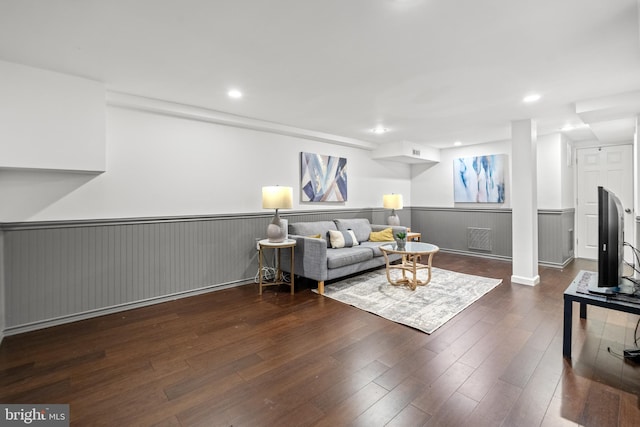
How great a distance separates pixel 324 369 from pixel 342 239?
8.34ft

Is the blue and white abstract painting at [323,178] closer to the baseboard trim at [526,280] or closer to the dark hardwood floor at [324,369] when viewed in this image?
the dark hardwood floor at [324,369]

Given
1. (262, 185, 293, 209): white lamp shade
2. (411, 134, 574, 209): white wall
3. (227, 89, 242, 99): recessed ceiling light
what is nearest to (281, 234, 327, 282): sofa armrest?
(262, 185, 293, 209): white lamp shade

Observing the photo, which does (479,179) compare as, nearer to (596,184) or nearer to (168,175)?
(596,184)

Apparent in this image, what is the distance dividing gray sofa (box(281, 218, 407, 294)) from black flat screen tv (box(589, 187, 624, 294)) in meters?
2.52

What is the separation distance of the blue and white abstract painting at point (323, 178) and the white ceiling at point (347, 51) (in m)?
1.31

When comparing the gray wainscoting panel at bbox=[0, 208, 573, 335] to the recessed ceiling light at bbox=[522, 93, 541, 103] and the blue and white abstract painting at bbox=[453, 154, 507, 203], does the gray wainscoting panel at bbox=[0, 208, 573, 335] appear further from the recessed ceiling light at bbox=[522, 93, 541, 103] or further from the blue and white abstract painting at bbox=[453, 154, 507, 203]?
the recessed ceiling light at bbox=[522, 93, 541, 103]

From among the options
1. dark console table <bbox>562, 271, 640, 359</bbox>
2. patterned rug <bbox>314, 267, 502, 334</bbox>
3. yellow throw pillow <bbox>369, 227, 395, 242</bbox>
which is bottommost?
patterned rug <bbox>314, 267, 502, 334</bbox>

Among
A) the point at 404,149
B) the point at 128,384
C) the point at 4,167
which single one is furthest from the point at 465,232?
the point at 4,167

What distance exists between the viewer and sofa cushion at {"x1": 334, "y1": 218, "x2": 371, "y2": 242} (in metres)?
4.94

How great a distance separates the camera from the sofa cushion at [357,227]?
4943 millimetres

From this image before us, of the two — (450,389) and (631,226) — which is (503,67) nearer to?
(450,389)

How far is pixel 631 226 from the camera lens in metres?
5.07

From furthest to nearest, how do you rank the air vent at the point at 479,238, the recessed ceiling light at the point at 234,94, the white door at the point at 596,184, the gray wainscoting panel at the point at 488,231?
the air vent at the point at 479,238 < the white door at the point at 596,184 < the gray wainscoting panel at the point at 488,231 < the recessed ceiling light at the point at 234,94

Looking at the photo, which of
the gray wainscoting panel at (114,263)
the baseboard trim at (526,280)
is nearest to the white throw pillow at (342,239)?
the gray wainscoting panel at (114,263)
